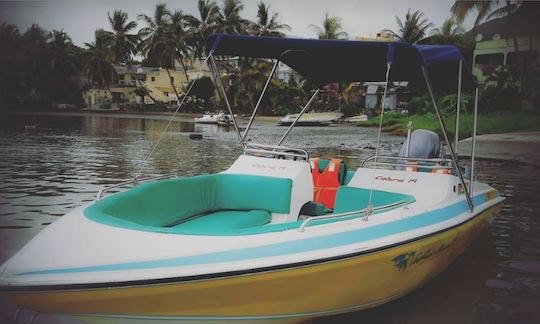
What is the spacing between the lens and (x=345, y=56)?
4.52 m

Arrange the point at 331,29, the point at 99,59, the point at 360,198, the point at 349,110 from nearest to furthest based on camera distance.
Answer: the point at 360,198 → the point at 349,110 → the point at 331,29 → the point at 99,59

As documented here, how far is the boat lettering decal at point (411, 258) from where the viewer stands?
3.18 m

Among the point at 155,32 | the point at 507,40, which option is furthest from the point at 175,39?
the point at 507,40

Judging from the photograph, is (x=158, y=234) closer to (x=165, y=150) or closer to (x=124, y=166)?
(x=124, y=166)

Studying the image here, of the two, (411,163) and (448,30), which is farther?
(448,30)

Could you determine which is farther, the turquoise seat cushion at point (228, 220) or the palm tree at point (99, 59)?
the palm tree at point (99, 59)

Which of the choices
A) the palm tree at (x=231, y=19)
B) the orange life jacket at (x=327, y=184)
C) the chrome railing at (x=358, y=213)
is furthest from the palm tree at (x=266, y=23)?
the chrome railing at (x=358, y=213)

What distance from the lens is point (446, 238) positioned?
145 inches

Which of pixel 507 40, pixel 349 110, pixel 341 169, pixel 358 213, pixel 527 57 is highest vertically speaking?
pixel 507 40

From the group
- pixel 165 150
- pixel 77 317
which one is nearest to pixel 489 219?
pixel 77 317

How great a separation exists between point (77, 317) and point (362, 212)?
1.91 meters

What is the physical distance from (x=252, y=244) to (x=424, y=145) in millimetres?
3059

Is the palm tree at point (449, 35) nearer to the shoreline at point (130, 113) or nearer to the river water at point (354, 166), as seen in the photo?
the shoreline at point (130, 113)

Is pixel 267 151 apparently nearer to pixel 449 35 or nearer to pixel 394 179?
pixel 394 179
